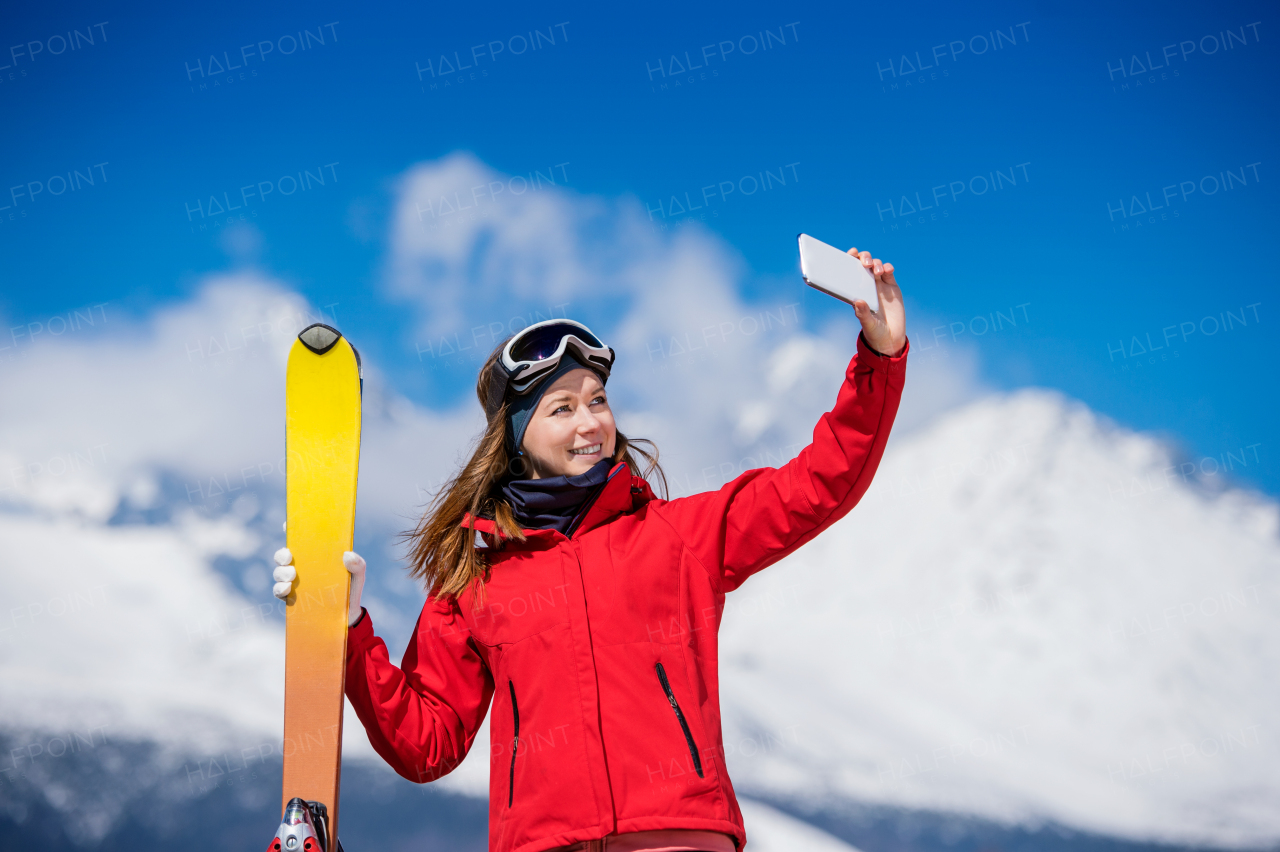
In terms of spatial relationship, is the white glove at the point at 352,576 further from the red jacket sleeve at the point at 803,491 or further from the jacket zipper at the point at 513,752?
the red jacket sleeve at the point at 803,491

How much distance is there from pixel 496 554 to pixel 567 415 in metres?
0.40

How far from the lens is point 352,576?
218 cm

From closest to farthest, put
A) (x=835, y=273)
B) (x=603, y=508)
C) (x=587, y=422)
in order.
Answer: (x=835, y=273)
(x=603, y=508)
(x=587, y=422)

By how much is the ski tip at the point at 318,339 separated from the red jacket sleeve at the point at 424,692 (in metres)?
0.79

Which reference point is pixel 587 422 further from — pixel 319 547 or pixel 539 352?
pixel 319 547

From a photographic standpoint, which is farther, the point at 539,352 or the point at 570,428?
the point at 539,352

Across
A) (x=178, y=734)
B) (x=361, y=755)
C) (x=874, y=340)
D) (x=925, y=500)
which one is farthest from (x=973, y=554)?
(x=874, y=340)

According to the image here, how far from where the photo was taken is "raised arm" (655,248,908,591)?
1.81 m

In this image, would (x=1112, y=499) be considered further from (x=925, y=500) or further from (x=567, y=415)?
(x=567, y=415)

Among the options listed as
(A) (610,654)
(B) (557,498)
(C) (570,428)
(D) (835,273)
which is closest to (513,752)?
(A) (610,654)

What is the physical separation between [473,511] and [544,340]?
0.49 metres

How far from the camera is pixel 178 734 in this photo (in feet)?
22.3

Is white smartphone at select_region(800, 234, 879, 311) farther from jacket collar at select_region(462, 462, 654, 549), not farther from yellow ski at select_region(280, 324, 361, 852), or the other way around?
yellow ski at select_region(280, 324, 361, 852)

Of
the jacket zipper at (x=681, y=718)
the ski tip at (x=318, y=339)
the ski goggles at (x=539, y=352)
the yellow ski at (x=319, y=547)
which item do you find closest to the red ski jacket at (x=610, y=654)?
the jacket zipper at (x=681, y=718)
